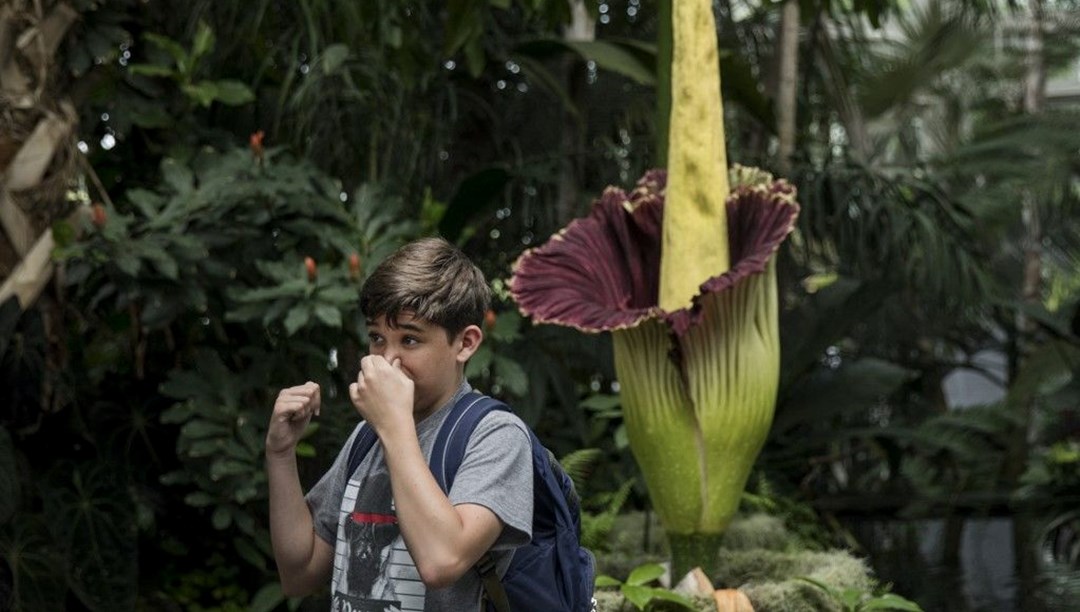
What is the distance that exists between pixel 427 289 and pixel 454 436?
0.16 metres

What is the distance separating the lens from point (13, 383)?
3.17 meters

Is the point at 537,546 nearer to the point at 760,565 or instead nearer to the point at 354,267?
the point at 354,267

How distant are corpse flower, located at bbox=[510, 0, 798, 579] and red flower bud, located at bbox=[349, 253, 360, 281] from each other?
35 cm

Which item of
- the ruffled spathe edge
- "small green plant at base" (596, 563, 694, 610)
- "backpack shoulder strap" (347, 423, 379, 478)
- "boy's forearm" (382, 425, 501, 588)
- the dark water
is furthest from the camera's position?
the dark water

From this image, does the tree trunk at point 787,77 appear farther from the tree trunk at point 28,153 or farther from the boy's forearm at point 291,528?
the boy's forearm at point 291,528

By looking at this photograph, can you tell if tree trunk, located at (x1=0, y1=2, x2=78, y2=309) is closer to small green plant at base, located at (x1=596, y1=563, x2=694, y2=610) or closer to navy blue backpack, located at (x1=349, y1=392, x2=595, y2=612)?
small green plant at base, located at (x1=596, y1=563, x2=694, y2=610)

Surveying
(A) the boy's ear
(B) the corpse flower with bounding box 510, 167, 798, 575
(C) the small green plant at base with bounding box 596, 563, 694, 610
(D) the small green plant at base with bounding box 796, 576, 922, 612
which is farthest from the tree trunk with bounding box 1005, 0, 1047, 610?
(A) the boy's ear

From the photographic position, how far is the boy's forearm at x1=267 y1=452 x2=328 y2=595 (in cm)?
162

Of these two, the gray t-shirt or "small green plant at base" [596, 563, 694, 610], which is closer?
the gray t-shirt

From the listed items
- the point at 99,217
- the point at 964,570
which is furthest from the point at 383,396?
the point at 964,570

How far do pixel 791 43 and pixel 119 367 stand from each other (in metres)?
2.40

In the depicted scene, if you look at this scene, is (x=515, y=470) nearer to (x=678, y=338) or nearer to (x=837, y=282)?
(x=678, y=338)

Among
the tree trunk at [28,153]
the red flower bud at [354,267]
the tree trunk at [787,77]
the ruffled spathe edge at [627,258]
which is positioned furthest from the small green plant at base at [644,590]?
the tree trunk at [787,77]

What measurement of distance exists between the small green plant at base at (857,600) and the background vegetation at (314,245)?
2.09ft
